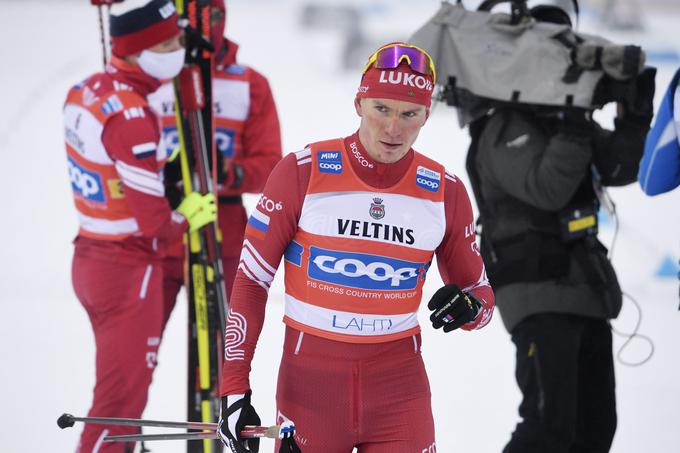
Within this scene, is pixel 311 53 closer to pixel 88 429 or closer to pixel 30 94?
pixel 30 94

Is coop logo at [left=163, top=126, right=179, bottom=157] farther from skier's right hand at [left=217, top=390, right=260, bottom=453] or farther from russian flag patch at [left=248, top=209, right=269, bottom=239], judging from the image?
skier's right hand at [left=217, top=390, right=260, bottom=453]

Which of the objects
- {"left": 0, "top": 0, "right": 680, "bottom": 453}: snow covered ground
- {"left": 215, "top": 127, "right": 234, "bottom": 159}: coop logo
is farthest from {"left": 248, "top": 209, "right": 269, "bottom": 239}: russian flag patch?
{"left": 0, "top": 0, "right": 680, "bottom": 453}: snow covered ground

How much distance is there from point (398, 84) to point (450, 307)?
0.65m

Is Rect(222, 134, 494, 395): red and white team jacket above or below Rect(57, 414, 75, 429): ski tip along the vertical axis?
above

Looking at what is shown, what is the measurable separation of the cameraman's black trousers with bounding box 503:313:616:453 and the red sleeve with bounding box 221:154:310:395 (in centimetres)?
129

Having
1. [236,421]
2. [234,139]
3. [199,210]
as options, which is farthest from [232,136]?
[236,421]

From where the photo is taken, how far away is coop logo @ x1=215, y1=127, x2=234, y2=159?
420cm

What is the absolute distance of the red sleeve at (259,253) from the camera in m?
2.58

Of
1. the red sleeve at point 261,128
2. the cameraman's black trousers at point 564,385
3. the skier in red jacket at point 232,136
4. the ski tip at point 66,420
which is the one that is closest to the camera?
the ski tip at point 66,420

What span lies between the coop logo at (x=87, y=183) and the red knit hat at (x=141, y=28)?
0.48 metres

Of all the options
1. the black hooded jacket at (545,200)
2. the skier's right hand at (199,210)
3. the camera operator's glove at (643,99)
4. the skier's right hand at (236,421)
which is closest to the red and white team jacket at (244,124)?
the skier's right hand at (199,210)

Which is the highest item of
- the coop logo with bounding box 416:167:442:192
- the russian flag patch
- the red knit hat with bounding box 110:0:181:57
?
the red knit hat with bounding box 110:0:181:57

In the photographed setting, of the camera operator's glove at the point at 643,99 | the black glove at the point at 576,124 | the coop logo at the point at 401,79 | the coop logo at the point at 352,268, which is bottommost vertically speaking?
the coop logo at the point at 352,268

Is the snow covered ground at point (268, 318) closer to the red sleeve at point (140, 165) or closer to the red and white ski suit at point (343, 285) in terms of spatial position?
the red sleeve at point (140, 165)
